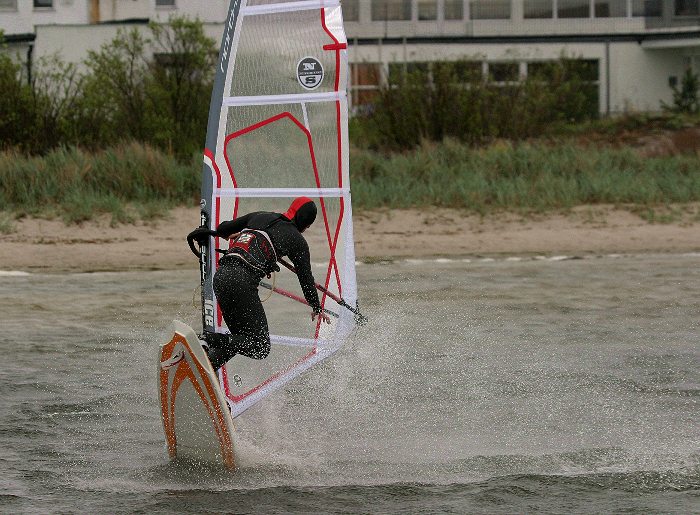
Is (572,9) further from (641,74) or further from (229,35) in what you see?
(229,35)

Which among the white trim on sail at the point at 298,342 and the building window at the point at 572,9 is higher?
the building window at the point at 572,9

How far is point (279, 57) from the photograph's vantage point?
7.25m

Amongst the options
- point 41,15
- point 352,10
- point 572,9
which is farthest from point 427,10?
point 41,15

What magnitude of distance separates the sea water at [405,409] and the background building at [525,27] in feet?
60.2

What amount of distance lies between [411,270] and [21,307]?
422 centimetres

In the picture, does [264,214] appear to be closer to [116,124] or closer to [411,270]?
[411,270]

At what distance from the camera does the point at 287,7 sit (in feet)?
23.5

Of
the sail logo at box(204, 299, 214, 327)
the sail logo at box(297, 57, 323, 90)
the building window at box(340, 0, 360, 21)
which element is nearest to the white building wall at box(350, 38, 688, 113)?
the building window at box(340, 0, 360, 21)

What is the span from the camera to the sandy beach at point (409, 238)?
13773 mm

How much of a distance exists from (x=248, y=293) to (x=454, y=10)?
86.7 ft

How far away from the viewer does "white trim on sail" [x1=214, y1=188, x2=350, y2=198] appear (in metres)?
7.25

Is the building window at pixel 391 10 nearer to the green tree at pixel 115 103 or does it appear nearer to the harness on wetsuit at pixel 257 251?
the green tree at pixel 115 103

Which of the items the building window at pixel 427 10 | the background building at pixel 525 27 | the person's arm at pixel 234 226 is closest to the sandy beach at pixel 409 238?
the person's arm at pixel 234 226

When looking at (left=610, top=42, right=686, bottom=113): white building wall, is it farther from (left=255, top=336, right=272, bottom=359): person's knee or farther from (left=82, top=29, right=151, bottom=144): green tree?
(left=255, top=336, right=272, bottom=359): person's knee
